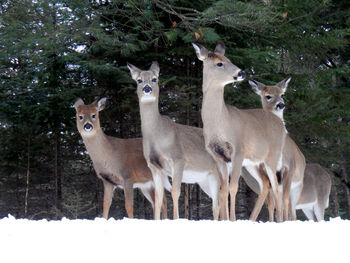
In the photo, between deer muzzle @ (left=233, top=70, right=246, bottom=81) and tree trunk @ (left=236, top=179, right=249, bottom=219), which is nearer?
deer muzzle @ (left=233, top=70, right=246, bottom=81)

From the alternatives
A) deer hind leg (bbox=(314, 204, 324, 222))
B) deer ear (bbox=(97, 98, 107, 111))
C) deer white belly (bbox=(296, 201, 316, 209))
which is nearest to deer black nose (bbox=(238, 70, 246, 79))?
deer ear (bbox=(97, 98, 107, 111))

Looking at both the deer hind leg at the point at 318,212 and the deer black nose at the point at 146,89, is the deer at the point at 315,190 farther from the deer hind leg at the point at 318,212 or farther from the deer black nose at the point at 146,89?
the deer black nose at the point at 146,89

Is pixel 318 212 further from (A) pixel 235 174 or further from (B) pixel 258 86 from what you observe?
(A) pixel 235 174

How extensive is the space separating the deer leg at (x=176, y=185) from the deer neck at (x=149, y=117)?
794mm

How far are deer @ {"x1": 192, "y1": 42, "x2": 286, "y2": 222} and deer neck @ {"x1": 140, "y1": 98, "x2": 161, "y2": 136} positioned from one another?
3.34 ft

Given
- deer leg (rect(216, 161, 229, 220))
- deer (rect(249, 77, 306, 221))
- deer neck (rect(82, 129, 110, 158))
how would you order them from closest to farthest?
deer leg (rect(216, 161, 229, 220))
deer (rect(249, 77, 306, 221))
deer neck (rect(82, 129, 110, 158))

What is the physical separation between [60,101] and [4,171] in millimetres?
3136

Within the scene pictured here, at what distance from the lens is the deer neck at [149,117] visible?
9.05m

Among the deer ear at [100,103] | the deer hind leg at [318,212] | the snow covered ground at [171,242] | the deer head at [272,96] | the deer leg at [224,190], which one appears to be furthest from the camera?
the deer hind leg at [318,212]

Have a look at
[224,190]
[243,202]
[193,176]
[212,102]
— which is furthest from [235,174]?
[243,202]

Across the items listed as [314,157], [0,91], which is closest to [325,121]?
[314,157]

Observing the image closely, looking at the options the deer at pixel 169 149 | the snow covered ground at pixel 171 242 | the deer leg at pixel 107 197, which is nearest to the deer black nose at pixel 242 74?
the deer at pixel 169 149

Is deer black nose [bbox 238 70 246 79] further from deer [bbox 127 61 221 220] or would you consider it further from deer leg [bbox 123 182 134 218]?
deer leg [bbox 123 182 134 218]

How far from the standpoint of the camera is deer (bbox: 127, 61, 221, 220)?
28.9 ft
